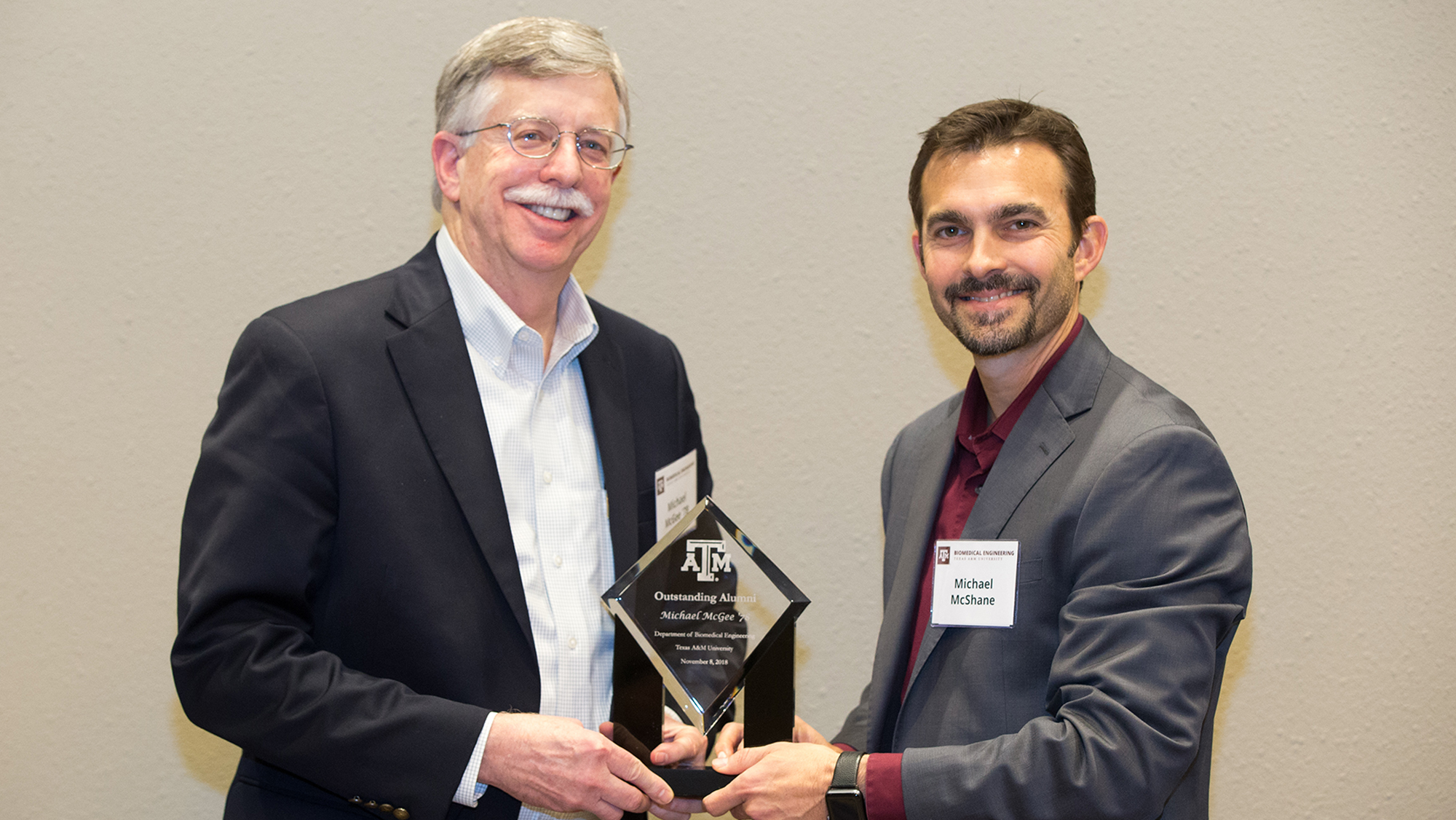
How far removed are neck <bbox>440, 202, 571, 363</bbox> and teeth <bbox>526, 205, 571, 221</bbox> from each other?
0.11 meters

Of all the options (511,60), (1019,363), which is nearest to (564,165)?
(511,60)

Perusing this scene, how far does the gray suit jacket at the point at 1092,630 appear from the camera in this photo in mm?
1626

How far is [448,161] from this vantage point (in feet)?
6.75

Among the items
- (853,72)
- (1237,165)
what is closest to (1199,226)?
(1237,165)

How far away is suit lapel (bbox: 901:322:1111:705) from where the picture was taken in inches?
72.9

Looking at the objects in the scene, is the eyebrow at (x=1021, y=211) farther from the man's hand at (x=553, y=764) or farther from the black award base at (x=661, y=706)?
the man's hand at (x=553, y=764)

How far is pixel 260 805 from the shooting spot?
1.84 meters

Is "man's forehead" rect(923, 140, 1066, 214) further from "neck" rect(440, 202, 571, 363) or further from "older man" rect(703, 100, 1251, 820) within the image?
"neck" rect(440, 202, 571, 363)

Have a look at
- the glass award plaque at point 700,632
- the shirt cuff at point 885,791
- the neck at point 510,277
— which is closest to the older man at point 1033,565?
the shirt cuff at point 885,791

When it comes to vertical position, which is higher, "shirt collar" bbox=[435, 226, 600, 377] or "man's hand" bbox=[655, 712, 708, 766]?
"shirt collar" bbox=[435, 226, 600, 377]

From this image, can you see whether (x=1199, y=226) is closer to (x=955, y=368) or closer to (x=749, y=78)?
(x=955, y=368)

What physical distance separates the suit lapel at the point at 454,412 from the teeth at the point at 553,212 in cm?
24

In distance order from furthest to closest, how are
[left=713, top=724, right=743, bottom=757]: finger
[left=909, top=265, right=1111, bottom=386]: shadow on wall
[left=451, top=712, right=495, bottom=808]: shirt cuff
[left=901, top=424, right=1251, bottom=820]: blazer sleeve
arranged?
[left=909, top=265, right=1111, bottom=386]: shadow on wall, [left=713, top=724, right=743, bottom=757]: finger, [left=451, top=712, right=495, bottom=808]: shirt cuff, [left=901, top=424, right=1251, bottom=820]: blazer sleeve

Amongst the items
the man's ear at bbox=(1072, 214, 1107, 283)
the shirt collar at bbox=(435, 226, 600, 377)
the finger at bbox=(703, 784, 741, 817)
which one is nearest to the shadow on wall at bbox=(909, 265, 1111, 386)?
the man's ear at bbox=(1072, 214, 1107, 283)
